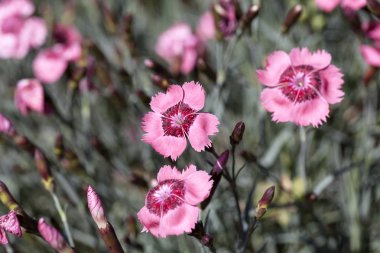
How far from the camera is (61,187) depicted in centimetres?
188

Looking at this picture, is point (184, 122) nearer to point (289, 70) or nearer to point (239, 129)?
point (239, 129)

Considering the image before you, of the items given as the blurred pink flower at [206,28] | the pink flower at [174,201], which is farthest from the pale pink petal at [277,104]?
the blurred pink flower at [206,28]

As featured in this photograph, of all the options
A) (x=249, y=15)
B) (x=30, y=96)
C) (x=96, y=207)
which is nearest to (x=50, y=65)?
(x=30, y=96)

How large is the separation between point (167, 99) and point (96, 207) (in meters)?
0.30

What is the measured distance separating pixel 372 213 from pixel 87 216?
40.9 inches

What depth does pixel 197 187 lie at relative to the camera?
1.13 metres

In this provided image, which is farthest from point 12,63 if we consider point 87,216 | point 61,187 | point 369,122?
point 369,122

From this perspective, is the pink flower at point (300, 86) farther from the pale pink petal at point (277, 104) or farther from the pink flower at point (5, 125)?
the pink flower at point (5, 125)

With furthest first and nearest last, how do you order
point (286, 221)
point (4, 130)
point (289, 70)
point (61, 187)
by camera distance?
1. point (286, 221)
2. point (61, 187)
3. point (4, 130)
4. point (289, 70)

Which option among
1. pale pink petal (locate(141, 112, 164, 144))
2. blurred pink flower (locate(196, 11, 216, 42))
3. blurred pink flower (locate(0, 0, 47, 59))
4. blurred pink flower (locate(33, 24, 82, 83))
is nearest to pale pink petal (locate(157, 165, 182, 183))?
pale pink petal (locate(141, 112, 164, 144))

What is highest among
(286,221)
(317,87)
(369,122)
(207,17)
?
(317,87)

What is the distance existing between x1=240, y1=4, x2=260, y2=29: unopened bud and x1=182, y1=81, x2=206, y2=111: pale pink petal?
49 centimetres

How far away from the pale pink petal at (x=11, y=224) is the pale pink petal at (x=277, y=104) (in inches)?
25.0

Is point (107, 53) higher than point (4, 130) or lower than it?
lower
